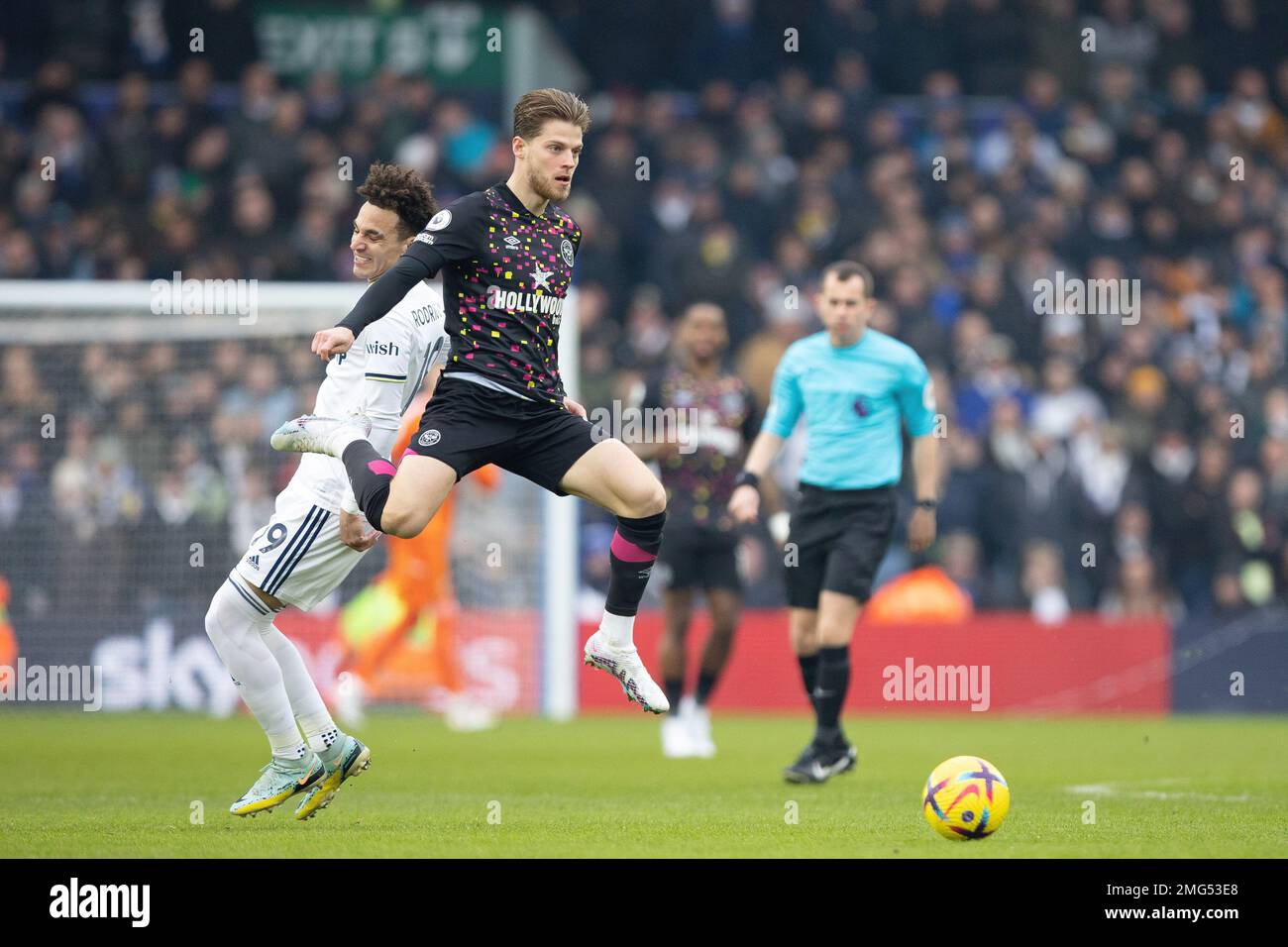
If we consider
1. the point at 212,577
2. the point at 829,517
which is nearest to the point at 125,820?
the point at 829,517

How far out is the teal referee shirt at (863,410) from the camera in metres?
9.61

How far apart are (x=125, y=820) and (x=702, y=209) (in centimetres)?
1230

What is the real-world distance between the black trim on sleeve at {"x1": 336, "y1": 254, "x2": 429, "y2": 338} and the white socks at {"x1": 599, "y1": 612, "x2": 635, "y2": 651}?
5.41ft

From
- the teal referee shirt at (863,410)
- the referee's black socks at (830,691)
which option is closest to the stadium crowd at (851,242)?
the teal referee shirt at (863,410)

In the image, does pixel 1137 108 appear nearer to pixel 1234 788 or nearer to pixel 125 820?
pixel 1234 788

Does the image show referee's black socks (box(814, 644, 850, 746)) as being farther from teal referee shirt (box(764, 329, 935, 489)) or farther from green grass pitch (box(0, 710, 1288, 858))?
teal referee shirt (box(764, 329, 935, 489))

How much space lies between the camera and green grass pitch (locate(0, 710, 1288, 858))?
6.56 metres

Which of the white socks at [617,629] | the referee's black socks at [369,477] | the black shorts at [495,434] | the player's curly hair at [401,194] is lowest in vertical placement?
the white socks at [617,629]

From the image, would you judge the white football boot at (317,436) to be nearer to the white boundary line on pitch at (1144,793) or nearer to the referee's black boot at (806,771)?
the referee's black boot at (806,771)

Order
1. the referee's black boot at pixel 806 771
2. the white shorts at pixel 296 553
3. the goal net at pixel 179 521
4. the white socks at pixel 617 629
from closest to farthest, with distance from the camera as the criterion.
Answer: the white shorts at pixel 296 553 < the white socks at pixel 617 629 < the referee's black boot at pixel 806 771 < the goal net at pixel 179 521

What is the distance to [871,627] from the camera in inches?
605

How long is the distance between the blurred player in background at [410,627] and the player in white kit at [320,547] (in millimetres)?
3963

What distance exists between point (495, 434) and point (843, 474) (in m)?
2.88

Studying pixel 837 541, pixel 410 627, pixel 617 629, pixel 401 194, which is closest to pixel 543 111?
pixel 401 194
